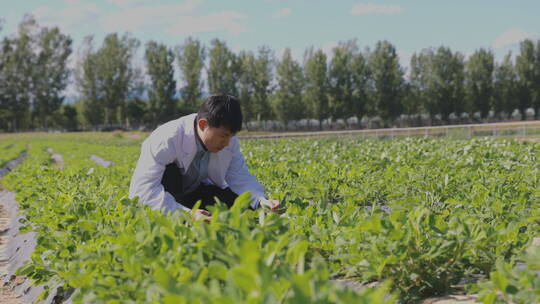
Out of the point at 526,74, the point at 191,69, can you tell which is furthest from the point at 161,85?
the point at 526,74

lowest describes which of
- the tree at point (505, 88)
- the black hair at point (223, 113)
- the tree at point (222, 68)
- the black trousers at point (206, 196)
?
the black trousers at point (206, 196)

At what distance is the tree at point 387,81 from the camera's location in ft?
164

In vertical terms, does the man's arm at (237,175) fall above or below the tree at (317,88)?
below

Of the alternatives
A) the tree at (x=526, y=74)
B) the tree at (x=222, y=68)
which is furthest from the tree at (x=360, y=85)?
the tree at (x=526, y=74)

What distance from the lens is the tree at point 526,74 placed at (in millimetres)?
51938

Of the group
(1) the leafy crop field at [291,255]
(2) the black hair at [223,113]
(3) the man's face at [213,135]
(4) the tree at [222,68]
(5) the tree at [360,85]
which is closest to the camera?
(1) the leafy crop field at [291,255]

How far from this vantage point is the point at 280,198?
3770mm

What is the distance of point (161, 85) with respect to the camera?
52.6 metres

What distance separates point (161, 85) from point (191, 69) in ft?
12.8

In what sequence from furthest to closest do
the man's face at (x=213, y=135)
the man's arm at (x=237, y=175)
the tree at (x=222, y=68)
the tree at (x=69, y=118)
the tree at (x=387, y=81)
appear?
the tree at (x=69, y=118), the tree at (x=222, y=68), the tree at (x=387, y=81), the man's arm at (x=237, y=175), the man's face at (x=213, y=135)

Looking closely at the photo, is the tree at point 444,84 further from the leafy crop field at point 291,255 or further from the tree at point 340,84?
the leafy crop field at point 291,255

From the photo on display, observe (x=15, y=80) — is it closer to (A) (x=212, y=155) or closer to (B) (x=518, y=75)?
(B) (x=518, y=75)

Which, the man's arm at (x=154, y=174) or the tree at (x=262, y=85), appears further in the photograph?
the tree at (x=262, y=85)

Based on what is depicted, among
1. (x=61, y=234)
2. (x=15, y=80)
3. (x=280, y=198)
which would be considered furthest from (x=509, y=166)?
(x=15, y=80)
